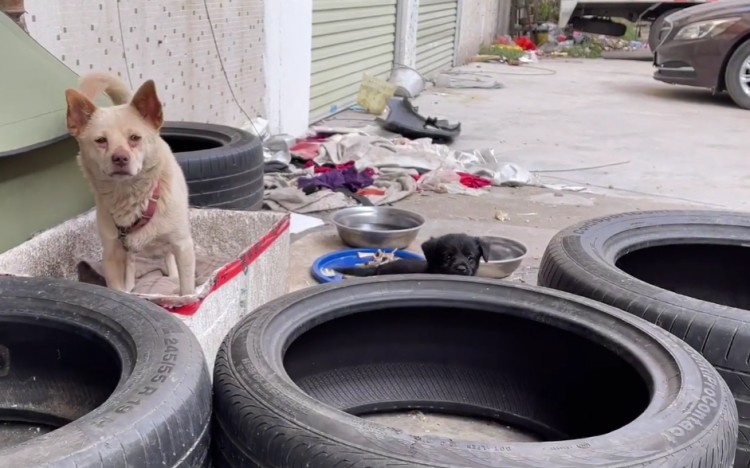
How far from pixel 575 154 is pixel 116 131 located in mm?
6421

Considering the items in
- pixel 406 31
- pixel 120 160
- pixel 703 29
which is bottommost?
pixel 406 31

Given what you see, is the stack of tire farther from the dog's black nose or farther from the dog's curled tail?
the dog's curled tail

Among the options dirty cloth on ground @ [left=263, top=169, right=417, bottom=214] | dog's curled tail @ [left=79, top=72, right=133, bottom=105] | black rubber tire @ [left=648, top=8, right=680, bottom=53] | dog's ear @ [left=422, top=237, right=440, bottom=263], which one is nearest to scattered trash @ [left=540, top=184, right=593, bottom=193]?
dirty cloth on ground @ [left=263, top=169, right=417, bottom=214]

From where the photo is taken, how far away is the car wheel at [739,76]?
1106 cm

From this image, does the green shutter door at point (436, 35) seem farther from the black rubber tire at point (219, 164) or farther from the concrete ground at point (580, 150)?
the black rubber tire at point (219, 164)

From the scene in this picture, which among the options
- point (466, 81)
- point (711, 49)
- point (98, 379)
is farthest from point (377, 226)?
point (466, 81)

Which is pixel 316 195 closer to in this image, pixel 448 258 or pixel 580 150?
pixel 448 258

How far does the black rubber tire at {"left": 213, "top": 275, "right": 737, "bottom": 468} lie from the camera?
1434 mm

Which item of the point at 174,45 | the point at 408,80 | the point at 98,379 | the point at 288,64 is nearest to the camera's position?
the point at 98,379

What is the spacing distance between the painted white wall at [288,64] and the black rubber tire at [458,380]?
5.56m

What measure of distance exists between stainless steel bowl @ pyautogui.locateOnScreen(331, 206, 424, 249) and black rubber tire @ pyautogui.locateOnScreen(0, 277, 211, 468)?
2.90m

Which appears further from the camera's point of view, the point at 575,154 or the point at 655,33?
the point at 655,33

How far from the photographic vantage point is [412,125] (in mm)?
8492

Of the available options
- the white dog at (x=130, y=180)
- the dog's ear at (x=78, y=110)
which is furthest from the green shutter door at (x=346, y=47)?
the dog's ear at (x=78, y=110)
